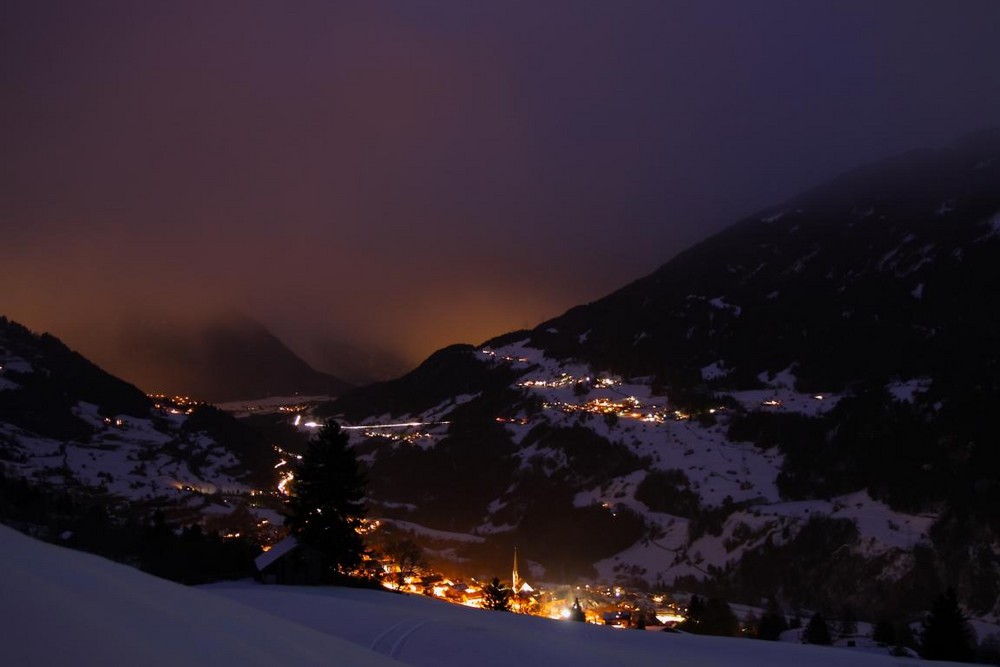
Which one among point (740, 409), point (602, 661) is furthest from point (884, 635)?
point (740, 409)

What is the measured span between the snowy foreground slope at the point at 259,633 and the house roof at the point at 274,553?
6550 millimetres

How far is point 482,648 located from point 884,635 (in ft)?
67.8

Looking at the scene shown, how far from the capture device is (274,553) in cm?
1927

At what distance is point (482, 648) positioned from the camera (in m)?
8.75

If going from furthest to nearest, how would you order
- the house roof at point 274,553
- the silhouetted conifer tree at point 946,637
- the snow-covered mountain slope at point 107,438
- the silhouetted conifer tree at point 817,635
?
the snow-covered mountain slope at point 107,438, the silhouetted conifer tree at point 817,635, the house roof at point 274,553, the silhouetted conifer tree at point 946,637

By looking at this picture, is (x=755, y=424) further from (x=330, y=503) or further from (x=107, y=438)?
(x=107, y=438)

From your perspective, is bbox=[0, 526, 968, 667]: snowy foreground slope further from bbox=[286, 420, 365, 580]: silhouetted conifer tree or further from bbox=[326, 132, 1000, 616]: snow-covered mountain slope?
bbox=[326, 132, 1000, 616]: snow-covered mountain slope

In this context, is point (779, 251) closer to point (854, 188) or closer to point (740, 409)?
point (854, 188)

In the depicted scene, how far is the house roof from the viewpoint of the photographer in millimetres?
18722

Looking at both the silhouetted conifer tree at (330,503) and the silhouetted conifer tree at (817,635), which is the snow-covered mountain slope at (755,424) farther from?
the silhouetted conifer tree at (330,503)

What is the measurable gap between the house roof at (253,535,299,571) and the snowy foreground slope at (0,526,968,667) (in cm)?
655

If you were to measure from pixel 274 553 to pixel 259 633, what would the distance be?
1595 cm

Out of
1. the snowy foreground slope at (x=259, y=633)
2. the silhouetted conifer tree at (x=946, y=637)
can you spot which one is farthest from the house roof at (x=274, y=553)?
the silhouetted conifer tree at (x=946, y=637)

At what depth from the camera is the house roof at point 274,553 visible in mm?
18722
